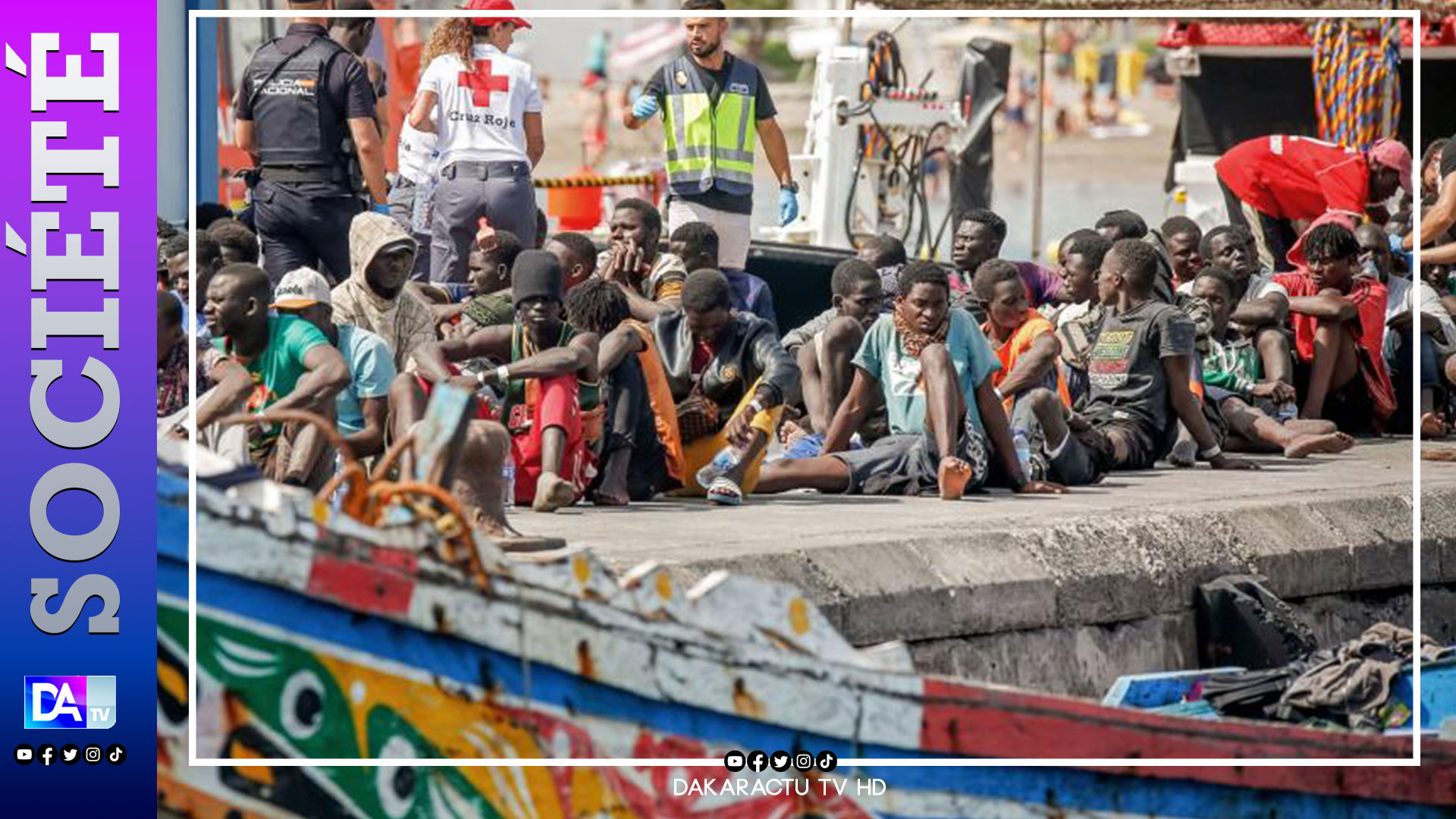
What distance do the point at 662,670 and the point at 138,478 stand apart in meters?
1.21

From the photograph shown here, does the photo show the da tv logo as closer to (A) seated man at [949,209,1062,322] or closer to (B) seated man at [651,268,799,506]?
(B) seated man at [651,268,799,506]

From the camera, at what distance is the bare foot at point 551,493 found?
8180 millimetres

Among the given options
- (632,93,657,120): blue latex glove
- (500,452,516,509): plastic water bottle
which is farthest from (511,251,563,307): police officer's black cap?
(632,93,657,120): blue latex glove

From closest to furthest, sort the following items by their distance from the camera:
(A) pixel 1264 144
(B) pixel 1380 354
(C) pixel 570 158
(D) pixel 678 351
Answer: (D) pixel 678 351 → (B) pixel 1380 354 → (A) pixel 1264 144 → (C) pixel 570 158

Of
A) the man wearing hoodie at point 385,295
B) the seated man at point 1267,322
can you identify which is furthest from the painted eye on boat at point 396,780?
the seated man at point 1267,322

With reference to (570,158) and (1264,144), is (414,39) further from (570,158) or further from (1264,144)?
(570,158)

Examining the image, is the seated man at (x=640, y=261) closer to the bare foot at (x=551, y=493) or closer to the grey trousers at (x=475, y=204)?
the grey trousers at (x=475, y=204)

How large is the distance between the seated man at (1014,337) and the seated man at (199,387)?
2773mm

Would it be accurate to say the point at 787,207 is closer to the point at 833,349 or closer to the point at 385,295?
the point at 833,349

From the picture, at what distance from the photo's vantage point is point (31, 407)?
239 inches

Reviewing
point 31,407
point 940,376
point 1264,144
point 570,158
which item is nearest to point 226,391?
point 31,407

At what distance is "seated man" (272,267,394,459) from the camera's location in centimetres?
776

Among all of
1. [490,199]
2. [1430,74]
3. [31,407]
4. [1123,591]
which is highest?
[1430,74]

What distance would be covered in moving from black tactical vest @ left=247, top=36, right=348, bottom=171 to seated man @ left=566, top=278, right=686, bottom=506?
1.26 meters
